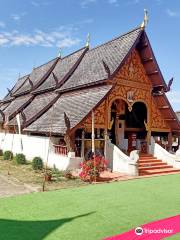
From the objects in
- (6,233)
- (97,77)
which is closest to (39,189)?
(6,233)

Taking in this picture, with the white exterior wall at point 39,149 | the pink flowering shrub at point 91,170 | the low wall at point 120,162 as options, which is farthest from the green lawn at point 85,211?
the white exterior wall at point 39,149

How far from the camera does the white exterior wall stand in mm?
15633

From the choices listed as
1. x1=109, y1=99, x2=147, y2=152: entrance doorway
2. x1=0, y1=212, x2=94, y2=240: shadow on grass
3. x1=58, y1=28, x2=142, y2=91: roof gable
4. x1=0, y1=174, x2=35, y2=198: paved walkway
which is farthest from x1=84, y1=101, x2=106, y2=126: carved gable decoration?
x1=0, y1=212, x2=94, y2=240: shadow on grass

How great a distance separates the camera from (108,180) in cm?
1388

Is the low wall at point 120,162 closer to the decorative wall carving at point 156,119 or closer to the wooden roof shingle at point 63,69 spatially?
the decorative wall carving at point 156,119

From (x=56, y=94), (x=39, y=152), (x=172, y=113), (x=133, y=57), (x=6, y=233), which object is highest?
(x=133, y=57)

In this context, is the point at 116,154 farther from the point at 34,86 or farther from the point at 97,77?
the point at 34,86

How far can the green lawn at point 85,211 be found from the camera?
684 cm

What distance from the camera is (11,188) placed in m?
11.7

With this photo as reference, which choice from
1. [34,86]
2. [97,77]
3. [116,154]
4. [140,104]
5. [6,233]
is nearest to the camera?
[6,233]

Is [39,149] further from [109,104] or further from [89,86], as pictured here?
[109,104]

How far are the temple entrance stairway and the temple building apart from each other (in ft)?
4.37

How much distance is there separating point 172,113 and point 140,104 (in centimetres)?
246

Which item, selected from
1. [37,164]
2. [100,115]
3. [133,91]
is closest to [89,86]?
[100,115]
